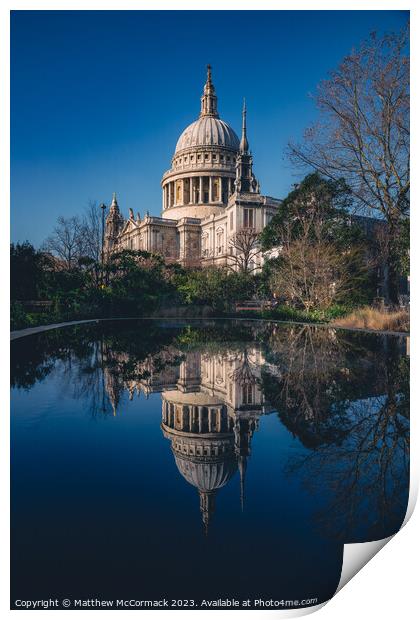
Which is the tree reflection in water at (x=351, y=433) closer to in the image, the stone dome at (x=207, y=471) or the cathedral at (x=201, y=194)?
the stone dome at (x=207, y=471)

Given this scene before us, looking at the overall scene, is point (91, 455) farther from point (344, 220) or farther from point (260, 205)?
point (260, 205)

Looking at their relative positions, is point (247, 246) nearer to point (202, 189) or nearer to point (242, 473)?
point (202, 189)

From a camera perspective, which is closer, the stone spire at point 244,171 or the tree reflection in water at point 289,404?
the tree reflection in water at point 289,404

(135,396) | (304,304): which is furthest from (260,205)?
(135,396)

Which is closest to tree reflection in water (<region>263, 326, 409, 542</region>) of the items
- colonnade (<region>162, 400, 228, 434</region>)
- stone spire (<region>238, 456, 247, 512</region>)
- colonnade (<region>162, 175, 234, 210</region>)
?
stone spire (<region>238, 456, 247, 512</region>)

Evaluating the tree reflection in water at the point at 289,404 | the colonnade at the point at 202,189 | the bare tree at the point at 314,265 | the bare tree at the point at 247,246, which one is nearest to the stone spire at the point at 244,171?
the bare tree at the point at 247,246

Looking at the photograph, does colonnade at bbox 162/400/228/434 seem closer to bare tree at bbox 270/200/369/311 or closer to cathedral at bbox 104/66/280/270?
bare tree at bbox 270/200/369/311
